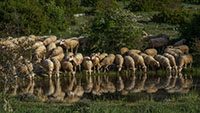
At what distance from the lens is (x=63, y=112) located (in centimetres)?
1132

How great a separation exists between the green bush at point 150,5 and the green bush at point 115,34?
78.4 feet

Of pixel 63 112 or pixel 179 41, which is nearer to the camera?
pixel 63 112

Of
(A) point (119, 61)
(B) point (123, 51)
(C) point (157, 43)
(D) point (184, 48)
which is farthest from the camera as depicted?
(C) point (157, 43)

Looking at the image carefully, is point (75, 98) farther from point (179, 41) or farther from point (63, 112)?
point (179, 41)

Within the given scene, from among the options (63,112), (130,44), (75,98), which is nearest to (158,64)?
(130,44)

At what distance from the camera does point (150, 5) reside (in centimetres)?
4925

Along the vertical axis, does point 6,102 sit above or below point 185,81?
above

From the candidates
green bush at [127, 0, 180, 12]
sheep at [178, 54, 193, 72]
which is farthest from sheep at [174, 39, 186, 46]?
green bush at [127, 0, 180, 12]

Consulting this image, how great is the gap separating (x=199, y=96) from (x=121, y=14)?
11.2 meters

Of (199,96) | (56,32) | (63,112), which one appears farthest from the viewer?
(56,32)

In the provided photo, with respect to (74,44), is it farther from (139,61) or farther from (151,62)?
(151,62)

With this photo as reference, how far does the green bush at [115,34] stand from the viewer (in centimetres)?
2377

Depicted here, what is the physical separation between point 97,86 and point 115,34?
692cm

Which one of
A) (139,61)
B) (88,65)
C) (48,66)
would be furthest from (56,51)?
(139,61)
